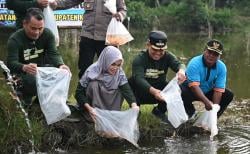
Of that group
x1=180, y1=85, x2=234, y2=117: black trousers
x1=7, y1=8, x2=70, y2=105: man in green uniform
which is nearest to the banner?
x1=180, y1=85, x2=234, y2=117: black trousers

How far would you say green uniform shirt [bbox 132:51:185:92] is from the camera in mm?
5254

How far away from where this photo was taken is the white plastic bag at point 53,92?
15.3 ft

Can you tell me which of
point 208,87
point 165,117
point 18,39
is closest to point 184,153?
point 165,117

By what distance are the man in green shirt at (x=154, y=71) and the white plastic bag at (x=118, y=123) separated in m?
0.41

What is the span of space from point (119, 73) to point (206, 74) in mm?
1072

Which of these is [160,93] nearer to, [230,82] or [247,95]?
[247,95]

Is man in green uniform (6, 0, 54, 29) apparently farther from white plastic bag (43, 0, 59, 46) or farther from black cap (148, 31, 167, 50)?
black cap (148, 31, 167, 50)

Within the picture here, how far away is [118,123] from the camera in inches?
194

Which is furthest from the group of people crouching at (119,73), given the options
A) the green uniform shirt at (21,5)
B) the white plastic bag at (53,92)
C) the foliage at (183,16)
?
the foliage at (183,16)

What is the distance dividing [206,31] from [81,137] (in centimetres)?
3428

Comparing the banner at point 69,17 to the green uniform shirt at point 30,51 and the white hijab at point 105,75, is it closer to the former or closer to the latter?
the green uniform shirt at point 30,51

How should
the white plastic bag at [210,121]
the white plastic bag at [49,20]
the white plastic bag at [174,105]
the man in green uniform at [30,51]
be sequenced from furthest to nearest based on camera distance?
1. the white plastic bag at [49,20]
2. the white plastic bag at [210,121]
3. the white plastic bag at [174,105]
4. the man in green uniform at [30,51]

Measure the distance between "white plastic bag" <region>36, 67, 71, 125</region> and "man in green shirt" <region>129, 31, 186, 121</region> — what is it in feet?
2.80

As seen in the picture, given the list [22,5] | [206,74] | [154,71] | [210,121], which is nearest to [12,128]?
[22,5]
